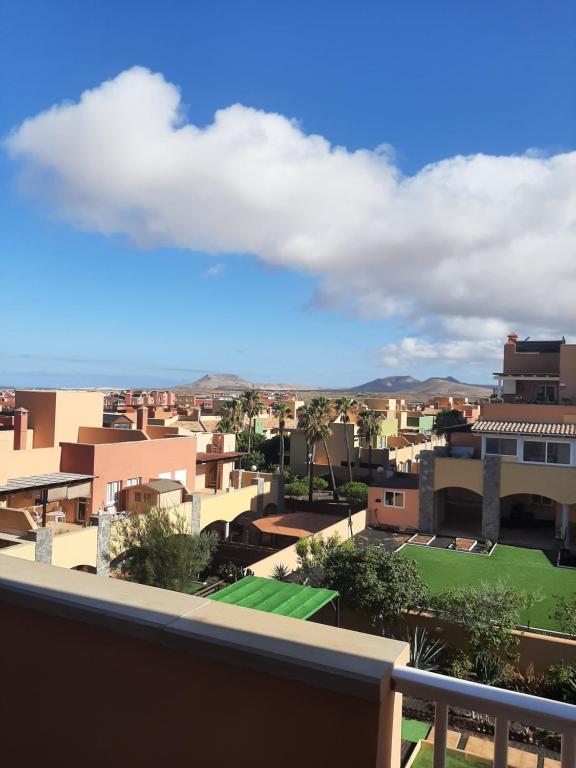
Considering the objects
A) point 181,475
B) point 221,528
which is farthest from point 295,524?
point 181,475

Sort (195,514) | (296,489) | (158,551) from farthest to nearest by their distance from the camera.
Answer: (296,489) < (195,514) < (158,551)

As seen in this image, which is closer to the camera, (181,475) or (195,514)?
(195,514)

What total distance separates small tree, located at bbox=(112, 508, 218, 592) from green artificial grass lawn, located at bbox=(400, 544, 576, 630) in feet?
27.6

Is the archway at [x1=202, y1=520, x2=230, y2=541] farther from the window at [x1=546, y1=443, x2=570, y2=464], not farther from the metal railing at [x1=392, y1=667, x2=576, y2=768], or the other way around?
the metal railing at [x1=392, y1=667, x2=576, y2=768]

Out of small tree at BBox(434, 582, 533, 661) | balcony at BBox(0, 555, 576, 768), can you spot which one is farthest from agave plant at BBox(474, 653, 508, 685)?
Answer: balcony at BBox(0, 555, 576, 768)

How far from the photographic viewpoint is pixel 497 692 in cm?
195

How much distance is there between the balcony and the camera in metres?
1.95

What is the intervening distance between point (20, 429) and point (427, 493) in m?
20.7

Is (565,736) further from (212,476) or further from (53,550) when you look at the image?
(212,476)

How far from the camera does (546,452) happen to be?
30.2 metres

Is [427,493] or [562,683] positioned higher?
[427,493]

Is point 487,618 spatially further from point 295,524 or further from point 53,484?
point 53,484

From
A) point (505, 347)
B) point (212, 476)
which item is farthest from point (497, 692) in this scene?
point (505, 347)

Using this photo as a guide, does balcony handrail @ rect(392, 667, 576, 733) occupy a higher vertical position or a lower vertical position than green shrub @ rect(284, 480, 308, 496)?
higher
